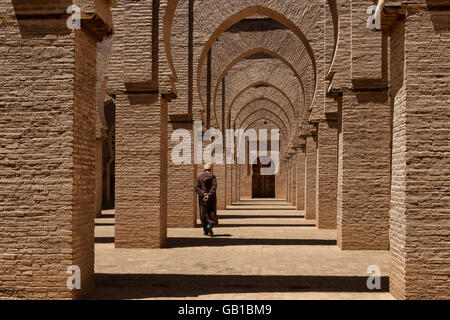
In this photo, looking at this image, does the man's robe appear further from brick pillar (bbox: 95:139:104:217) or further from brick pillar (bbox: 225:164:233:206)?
brick pillar (bbox: 225:164:233:206)

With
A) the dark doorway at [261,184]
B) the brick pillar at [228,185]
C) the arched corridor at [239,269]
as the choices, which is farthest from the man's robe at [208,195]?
the dark doorway at [261,184]

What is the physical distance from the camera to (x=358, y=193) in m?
9.91

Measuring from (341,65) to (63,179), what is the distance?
6417mm

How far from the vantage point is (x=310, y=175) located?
16.0 m

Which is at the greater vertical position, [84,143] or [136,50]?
[136,50]

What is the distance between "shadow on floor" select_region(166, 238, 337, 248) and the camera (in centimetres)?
1070

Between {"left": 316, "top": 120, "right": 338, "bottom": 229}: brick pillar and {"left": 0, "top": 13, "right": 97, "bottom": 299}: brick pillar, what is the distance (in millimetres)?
8610

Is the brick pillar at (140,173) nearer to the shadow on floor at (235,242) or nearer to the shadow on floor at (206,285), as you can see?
the shadow on floor at (235,242)

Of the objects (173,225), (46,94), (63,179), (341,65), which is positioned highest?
(341,65)

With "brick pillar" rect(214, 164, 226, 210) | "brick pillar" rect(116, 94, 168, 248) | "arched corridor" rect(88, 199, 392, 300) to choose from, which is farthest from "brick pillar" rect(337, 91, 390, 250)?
"brick pillar" rect(214, 164, 226, 210)

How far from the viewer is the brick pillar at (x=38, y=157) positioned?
18.2ft

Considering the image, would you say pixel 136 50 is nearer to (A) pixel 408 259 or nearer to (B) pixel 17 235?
(B) pixel 17 235
